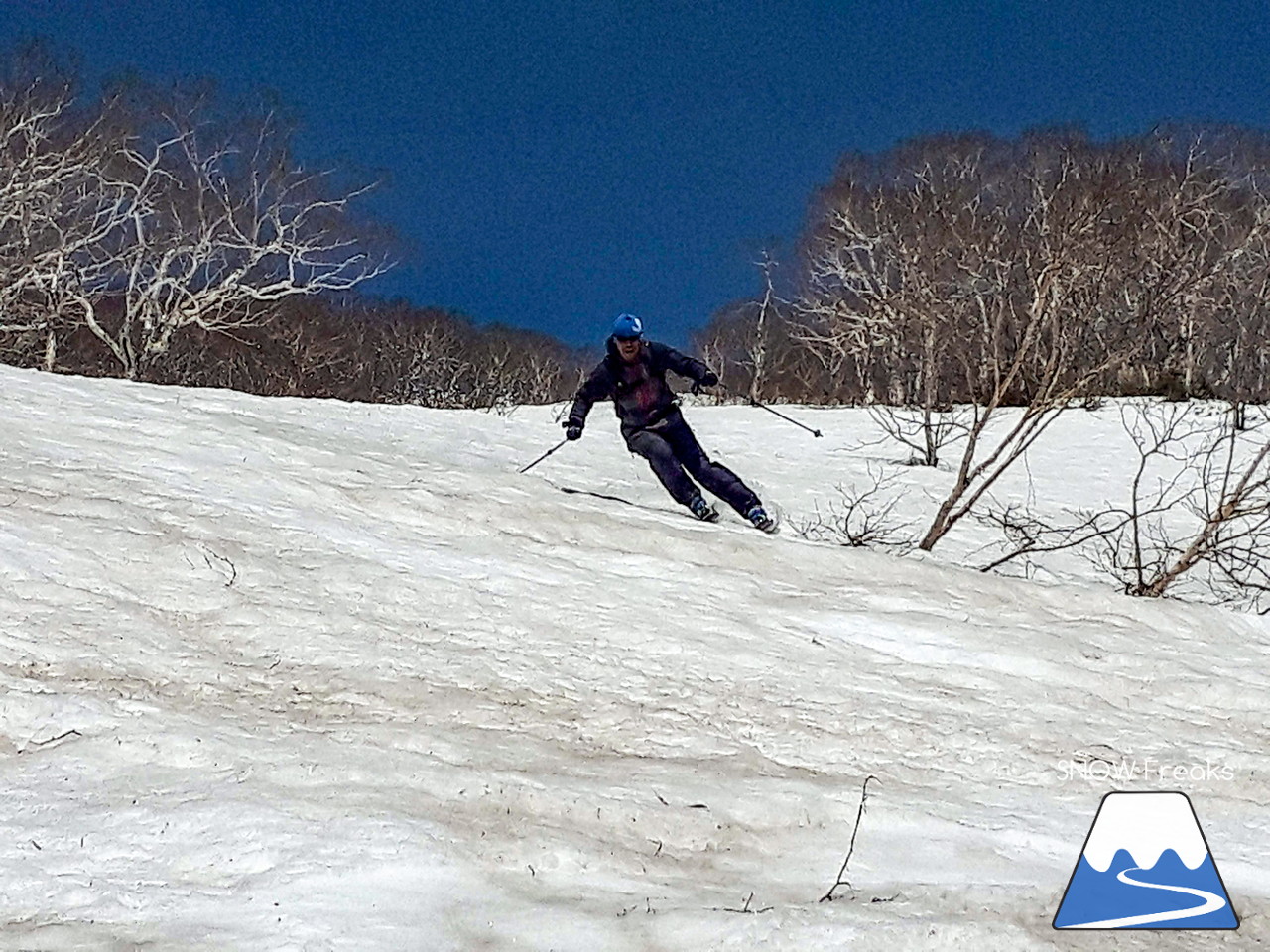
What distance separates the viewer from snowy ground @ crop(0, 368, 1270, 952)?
2502 millimetres

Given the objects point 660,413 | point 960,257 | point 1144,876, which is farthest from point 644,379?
point 960,257

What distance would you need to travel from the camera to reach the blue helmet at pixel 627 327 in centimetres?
771

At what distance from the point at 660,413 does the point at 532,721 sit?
4.41m

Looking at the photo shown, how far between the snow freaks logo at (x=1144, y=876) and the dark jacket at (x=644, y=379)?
15.9 ft

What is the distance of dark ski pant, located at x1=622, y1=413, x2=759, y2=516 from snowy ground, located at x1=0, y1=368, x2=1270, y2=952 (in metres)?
0.96

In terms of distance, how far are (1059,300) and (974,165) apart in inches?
985

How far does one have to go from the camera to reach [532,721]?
3766 millimetres

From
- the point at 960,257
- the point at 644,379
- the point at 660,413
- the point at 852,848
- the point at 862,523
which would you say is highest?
the point at 960,257

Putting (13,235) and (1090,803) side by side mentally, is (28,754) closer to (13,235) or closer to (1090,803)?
Result: (1090,803)

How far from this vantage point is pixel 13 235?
25.1m

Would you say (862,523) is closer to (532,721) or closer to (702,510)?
(702,510)

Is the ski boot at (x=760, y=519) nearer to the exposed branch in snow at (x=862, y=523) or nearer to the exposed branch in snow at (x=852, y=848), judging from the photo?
the exposed branch in snow at (x=862, y=523)

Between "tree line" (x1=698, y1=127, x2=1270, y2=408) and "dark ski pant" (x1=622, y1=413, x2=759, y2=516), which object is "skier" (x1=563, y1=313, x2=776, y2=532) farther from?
"tree line" (x1=698, y1=127, x2=1270, y2=408)

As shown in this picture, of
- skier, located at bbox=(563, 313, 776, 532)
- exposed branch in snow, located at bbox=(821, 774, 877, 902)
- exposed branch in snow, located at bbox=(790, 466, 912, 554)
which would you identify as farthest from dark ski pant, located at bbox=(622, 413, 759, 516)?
exposed branch in snow, located at bbox=(821, 774, 877, 902)
